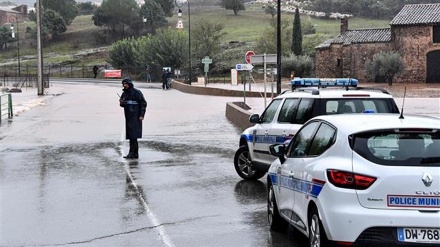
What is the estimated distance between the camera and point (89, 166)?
14594mm

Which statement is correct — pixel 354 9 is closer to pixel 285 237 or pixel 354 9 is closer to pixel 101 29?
pixel 101 29

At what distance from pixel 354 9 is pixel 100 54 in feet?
200

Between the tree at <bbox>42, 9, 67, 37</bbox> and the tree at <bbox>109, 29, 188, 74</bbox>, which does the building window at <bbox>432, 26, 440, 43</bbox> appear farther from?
the tree at <bbox>42, 9, 67, 37</bbox>

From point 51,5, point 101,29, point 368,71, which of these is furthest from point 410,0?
point 368,71

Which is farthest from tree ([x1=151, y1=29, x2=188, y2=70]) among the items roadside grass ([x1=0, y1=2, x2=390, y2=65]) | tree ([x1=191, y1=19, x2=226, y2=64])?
roadside grass ([x1=0, y1=2, x2=390, y2=65])

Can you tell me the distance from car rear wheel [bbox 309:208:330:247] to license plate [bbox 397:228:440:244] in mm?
Result: 655

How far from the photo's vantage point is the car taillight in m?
5.84

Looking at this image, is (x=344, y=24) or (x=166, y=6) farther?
(x=166, y=6)

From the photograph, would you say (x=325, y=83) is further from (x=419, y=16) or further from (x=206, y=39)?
(x=206, y=39)

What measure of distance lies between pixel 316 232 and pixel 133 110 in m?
9.47

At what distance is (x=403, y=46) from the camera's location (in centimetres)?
6162

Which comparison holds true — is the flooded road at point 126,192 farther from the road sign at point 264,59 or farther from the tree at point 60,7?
the tree at point 60,7

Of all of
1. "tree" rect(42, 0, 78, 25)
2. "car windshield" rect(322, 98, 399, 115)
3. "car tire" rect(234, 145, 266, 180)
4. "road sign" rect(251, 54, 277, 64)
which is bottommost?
"car tire" rect(234, 145, 266, 180)

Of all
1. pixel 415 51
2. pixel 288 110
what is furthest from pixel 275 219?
pixel 415 51
